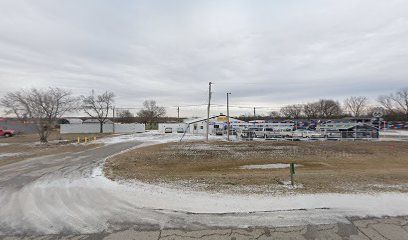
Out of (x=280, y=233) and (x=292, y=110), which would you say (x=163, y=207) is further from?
(x=292, y=110)

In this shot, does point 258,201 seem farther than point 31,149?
No

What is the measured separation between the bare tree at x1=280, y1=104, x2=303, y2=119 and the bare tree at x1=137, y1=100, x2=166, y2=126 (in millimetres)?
50193

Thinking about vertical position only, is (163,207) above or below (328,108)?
below

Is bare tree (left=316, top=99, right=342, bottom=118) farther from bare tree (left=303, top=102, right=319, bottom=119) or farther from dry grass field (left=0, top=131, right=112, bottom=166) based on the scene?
dry grass field (left=0, top=131, right=112, bottom=166)

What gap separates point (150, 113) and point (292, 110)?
57.5m

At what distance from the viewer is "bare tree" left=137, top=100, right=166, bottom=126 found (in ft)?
302

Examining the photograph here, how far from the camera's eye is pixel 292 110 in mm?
109000

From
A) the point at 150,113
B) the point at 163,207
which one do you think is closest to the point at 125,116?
the point at 150,113

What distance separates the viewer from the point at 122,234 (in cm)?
509

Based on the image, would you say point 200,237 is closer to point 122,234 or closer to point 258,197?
point 122,234

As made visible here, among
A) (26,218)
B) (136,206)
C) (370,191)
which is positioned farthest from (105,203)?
(370,191)

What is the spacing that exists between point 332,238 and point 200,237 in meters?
2.41

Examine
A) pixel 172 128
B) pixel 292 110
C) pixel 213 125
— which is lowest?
pixel 172 128

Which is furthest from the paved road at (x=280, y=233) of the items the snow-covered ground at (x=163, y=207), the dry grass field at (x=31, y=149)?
the dry grass field at (x=31, y=149)
